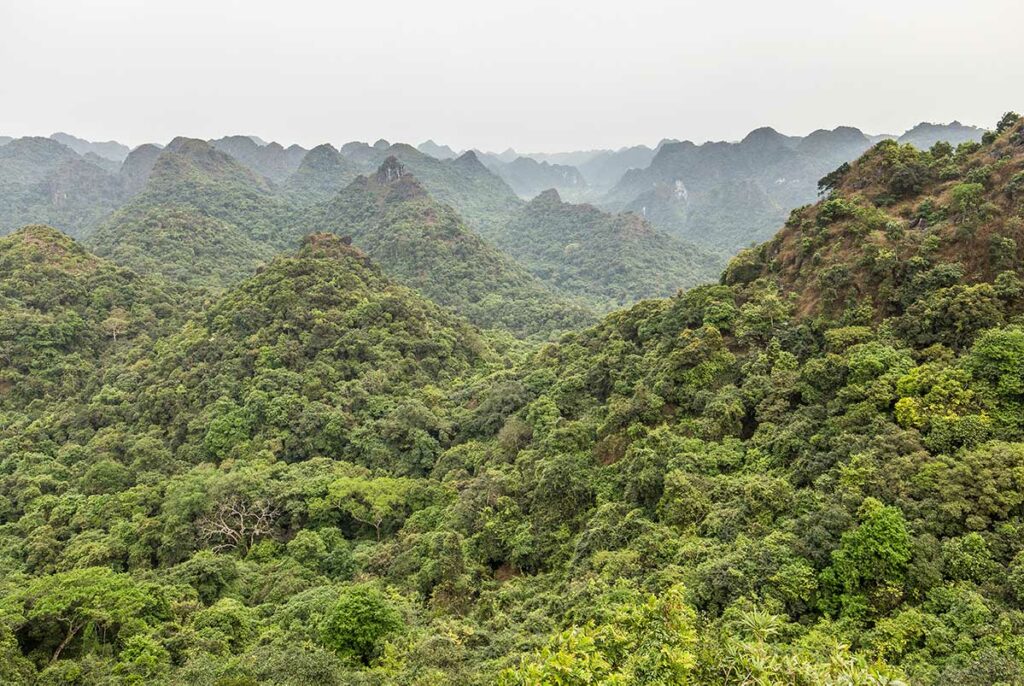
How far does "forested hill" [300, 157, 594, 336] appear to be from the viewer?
5822cm

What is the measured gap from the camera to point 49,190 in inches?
4018

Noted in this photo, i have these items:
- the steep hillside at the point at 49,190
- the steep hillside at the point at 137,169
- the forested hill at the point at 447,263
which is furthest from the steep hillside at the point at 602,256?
the steep hillside at the point at 137,169

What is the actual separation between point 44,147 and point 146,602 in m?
156

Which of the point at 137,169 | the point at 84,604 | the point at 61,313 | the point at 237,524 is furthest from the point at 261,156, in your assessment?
the point at 84,604

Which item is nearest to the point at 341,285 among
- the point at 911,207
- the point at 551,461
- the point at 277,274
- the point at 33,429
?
the point at 277,274

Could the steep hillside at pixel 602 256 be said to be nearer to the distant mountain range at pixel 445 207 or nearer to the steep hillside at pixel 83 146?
the distant mountain range at pixel 445 207

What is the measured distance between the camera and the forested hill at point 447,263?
58219mm

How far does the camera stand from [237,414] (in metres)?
28.4

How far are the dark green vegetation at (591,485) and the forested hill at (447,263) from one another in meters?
24.2

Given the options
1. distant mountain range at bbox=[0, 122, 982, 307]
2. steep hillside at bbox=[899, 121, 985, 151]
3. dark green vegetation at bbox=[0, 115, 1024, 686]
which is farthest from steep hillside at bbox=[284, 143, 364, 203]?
steep hillside at bbox=[899, 121, 985, 151]

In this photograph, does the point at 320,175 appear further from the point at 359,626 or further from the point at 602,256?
the point at 359,626

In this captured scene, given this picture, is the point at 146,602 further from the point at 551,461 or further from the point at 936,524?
the point at 936,524

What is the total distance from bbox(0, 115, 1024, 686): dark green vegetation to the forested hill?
2417 centimetres

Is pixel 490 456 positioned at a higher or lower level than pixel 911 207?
lower
